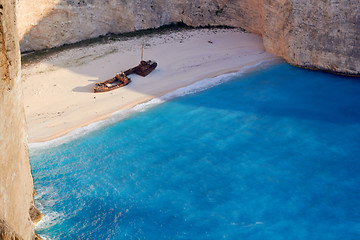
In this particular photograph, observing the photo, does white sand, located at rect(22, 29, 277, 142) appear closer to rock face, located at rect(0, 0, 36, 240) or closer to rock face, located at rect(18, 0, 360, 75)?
rock face, located at rect(18, 0, 360, 75)

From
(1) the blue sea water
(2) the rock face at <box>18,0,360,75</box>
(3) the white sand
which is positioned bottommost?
(1) the blue sea water

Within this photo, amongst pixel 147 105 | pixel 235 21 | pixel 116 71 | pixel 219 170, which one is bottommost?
pixel 219 170

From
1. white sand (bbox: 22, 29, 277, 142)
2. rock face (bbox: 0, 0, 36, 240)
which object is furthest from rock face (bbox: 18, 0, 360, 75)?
rock face (bbox: 0, 0, 36, 240)

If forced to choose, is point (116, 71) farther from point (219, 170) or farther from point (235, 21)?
point (219, 170)

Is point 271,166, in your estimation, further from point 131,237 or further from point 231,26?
point 231,26

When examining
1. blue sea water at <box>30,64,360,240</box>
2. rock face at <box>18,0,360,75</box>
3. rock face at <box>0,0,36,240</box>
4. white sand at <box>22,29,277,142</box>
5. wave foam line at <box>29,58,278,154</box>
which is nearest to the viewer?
rock face at <box>0,0,36,240</box>

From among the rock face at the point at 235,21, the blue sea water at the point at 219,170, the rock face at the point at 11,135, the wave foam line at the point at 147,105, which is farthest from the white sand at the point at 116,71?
the rock face at the point at 11,135

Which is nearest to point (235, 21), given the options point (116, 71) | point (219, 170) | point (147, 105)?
point (116, 71)
